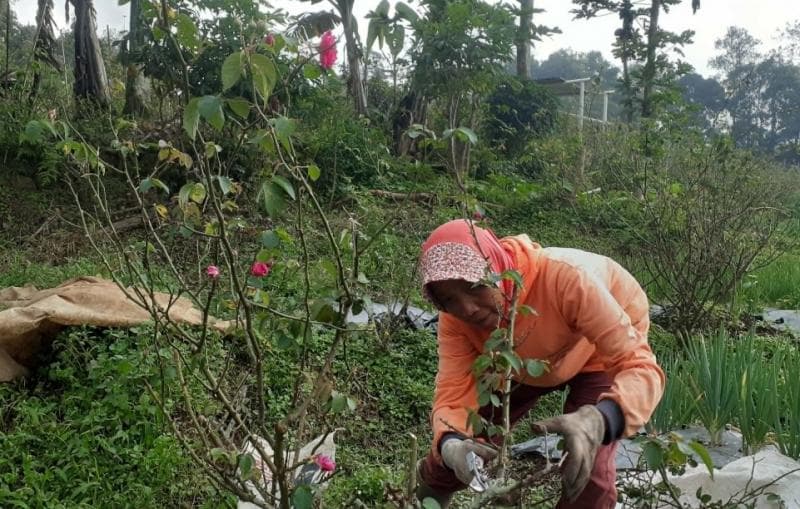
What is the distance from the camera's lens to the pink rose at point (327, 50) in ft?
4.06

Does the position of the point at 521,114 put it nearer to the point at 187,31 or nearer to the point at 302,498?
the point at 187,31

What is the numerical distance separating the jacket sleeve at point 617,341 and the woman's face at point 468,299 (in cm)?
21

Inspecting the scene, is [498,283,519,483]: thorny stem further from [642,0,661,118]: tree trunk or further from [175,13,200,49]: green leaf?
[642,0,661,118]: tree trunk

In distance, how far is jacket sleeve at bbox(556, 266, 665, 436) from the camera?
1.60 m

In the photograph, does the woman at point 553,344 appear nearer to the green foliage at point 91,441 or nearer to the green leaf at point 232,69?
the green leaf at point 232,69

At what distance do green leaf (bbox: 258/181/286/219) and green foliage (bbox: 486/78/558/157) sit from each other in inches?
412

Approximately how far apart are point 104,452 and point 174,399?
18.0 inches

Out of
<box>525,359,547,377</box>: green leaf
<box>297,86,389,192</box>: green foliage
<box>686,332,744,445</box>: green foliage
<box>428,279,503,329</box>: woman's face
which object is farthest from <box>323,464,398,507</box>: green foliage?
<box>297,86,389,192</box>: green foliage

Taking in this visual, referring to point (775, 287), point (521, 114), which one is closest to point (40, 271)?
Result: point (775, 287)

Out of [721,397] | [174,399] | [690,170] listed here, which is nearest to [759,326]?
[690,170]

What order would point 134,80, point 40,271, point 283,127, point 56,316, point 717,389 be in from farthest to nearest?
point 134,80 → point 40,271 → point 56,316 → point 717,389 → point 283,127

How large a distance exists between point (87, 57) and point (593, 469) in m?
7.55

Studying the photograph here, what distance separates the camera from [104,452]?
2.72 meters

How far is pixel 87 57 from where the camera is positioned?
7.74 metres
